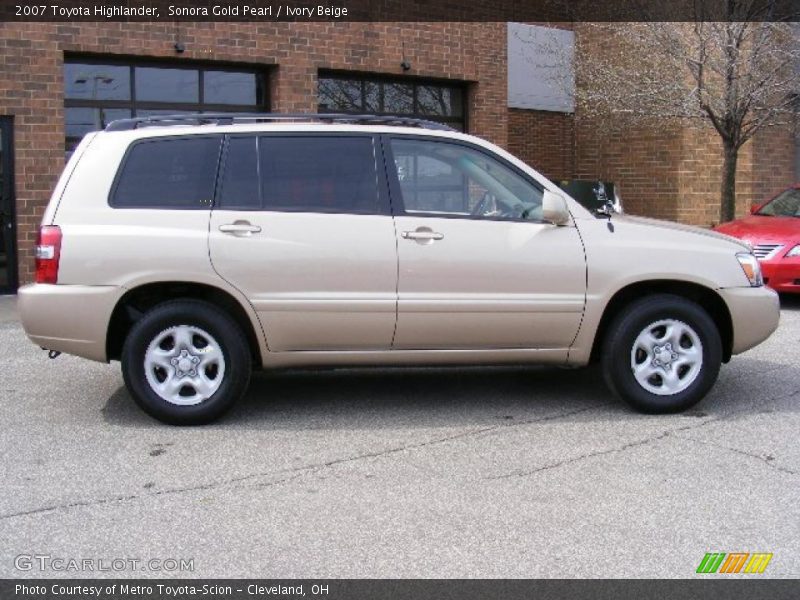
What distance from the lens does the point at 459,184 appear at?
611cm

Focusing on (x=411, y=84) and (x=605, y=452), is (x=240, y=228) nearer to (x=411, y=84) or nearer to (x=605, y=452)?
(x=605, y=452)

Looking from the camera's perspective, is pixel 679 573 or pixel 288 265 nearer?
pixel 679 573

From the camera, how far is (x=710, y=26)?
44.6ft

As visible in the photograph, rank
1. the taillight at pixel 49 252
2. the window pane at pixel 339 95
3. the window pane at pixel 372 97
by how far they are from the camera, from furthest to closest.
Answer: the window pane at pixel 372 97, the window pane at pixel 339 95, the taillight at pixel 49 252

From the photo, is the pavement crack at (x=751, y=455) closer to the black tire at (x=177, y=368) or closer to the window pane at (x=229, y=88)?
the black tire at (x=177, y=368)

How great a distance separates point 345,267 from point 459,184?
973 millimetres

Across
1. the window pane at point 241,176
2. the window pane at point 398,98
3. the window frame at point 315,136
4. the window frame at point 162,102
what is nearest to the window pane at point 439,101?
the window pane at point 398,98

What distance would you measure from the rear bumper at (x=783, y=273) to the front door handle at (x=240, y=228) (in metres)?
6.83

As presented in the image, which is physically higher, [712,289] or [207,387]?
[712,289]

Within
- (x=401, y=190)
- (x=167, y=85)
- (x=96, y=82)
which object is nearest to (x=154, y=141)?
(x=401, y=190)

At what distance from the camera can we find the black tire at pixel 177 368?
5703mm
